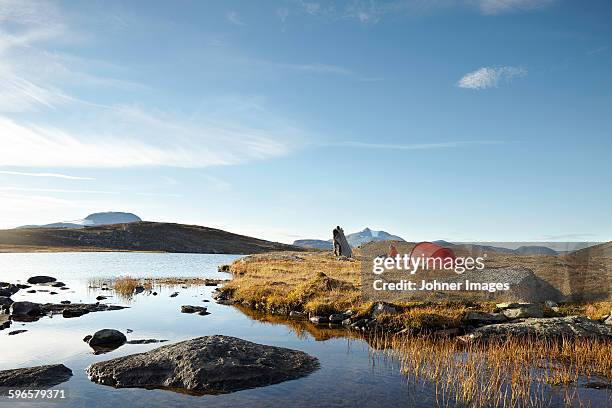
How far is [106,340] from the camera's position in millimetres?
→ 27734

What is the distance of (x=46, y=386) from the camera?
62.6ft

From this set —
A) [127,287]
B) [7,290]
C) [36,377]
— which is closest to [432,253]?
[127,287]

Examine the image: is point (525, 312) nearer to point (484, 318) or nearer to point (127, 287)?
point (484, 318)

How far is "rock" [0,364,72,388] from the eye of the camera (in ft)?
62.4

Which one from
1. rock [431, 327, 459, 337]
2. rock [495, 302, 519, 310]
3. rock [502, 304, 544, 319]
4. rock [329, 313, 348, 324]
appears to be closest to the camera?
rock [431, 327, 459, 337]

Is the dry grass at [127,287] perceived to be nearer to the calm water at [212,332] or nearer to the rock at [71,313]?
the calm water at [212,332]

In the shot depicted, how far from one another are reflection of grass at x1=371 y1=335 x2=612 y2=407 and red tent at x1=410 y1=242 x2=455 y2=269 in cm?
1756

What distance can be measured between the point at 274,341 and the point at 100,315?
17778 mm

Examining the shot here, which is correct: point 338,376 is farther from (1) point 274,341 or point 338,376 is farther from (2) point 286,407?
(1) point 274,341

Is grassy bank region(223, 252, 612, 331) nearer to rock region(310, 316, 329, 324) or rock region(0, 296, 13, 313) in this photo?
A: rock region(310, 316, 329, 324)

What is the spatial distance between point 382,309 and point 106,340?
1865 centimetres

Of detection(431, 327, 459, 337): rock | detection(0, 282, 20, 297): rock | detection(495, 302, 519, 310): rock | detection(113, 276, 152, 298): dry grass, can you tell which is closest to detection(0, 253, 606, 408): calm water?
detection(0, 282, 20, 297): rock

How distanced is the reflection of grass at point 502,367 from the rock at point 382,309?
630cm

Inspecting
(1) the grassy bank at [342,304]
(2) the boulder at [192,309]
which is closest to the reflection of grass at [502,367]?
(1) the grassy bank at [342,304]
